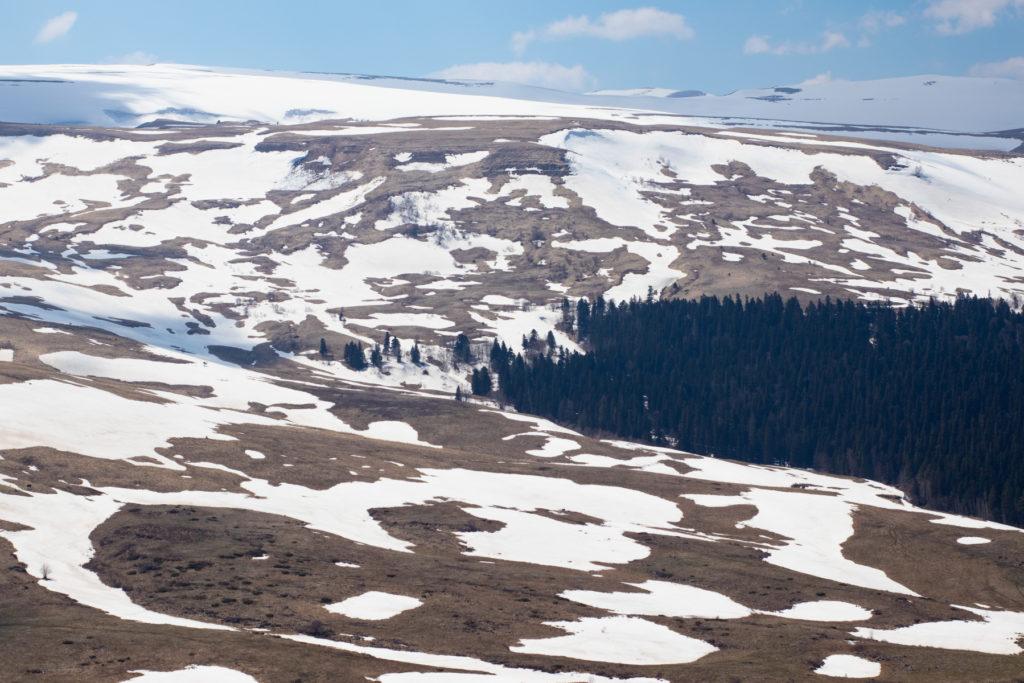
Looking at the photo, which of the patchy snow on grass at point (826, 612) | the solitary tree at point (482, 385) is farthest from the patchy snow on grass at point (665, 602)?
the solitary tree at point (482, 385)

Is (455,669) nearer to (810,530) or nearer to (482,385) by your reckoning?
(810,530)

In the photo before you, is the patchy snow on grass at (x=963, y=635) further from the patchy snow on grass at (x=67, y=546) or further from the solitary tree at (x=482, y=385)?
the solitary tree at (x=482, y=385)

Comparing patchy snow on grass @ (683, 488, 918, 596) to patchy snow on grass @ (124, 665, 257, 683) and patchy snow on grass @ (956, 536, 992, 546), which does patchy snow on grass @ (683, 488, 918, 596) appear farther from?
patchy snow on grass @ (124, 665, 257, 683)

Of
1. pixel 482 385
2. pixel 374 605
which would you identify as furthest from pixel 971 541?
pixel 482 385

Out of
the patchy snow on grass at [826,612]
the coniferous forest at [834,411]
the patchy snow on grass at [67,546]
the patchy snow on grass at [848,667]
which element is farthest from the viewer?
the coniferous forest at [834,411]

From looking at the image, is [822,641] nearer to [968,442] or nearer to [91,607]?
[91,607]
